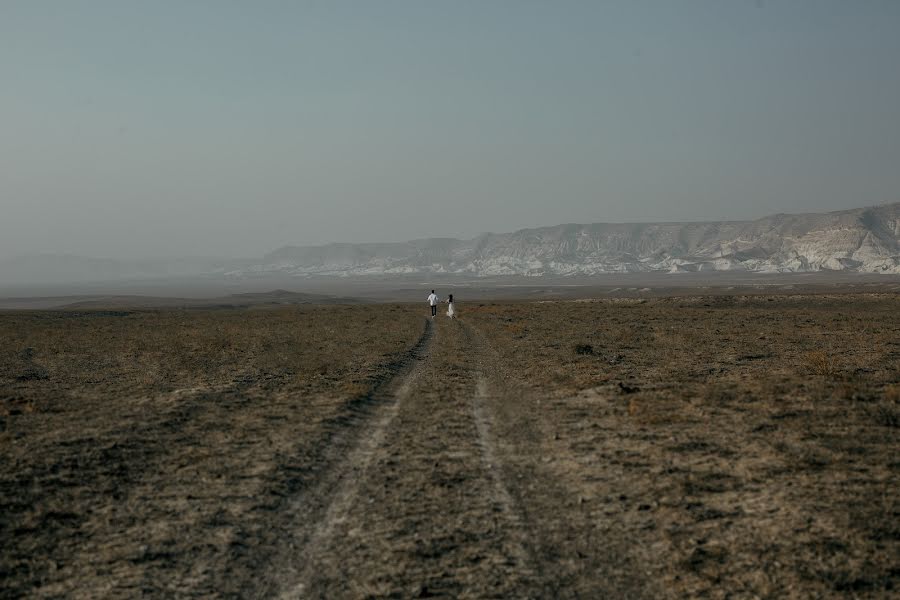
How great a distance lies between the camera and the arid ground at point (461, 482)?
286 inches

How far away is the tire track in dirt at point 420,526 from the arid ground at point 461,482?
1.6 inches

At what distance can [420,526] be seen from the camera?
28.6 ft

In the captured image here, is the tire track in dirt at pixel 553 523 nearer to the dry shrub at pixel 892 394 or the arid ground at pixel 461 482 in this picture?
the arid ground at pixel 461 482

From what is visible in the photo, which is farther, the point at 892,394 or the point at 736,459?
the point at 892,394

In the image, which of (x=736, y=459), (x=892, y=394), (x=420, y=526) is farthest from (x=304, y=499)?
(x=892, y=394)

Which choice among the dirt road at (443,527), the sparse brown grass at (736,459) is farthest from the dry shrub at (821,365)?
the dirt road at (443,527)

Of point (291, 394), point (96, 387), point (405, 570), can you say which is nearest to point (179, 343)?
point (96, 387)

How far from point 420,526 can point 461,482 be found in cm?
192

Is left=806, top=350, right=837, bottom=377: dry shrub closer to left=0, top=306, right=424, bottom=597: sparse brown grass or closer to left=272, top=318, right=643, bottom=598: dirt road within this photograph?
left=272, top=318, right=643, bottom=598: dirt road

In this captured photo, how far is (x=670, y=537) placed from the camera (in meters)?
8.24

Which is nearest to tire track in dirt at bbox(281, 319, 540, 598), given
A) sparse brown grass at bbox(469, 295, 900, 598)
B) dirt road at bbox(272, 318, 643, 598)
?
dirt road at bbox(272, 318, 643, 598)

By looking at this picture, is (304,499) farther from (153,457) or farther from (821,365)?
(821,365)

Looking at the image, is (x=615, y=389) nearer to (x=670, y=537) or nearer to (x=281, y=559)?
(x=670, y=537)

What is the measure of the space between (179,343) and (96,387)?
14.9 meters
